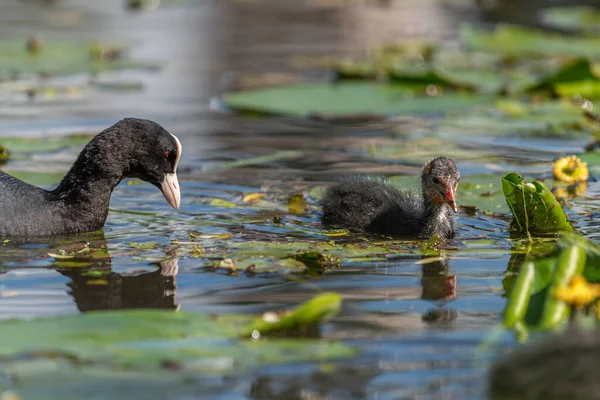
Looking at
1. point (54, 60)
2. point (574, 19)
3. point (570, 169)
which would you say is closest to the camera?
point (570, 169)

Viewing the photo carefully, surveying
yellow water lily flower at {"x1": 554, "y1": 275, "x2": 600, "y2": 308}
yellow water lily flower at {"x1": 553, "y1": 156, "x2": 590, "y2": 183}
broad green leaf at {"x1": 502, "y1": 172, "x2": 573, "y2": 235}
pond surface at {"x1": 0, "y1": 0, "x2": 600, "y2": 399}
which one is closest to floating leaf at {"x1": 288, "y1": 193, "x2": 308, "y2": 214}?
pond surface at {"x1": 0, "y1": 0, "x2": 600, "y2": 399}

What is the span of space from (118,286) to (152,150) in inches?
56.0

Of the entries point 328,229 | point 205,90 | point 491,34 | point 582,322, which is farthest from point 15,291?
point 491,34

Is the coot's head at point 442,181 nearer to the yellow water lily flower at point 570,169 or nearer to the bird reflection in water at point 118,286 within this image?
the yellow water lily flower at point 570,169

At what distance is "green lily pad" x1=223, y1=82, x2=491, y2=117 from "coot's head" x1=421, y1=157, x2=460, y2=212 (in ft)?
10.3

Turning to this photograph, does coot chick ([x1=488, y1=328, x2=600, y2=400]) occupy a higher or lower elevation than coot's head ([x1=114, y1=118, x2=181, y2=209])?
lower

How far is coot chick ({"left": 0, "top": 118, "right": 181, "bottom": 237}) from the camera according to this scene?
239 inches

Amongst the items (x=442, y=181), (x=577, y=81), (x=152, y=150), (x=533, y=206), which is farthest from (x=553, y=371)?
(x=577, y=81)

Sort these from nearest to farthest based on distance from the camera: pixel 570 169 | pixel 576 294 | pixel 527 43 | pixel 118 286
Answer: pixel 576 294 → pixel 118 286 → pixel 570 169 → pixel 527 43

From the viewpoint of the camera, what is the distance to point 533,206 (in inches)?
231

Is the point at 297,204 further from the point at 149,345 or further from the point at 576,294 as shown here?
the point at 576,294

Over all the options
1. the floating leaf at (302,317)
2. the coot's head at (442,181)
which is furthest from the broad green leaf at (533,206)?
the floating leaf at (302,317)

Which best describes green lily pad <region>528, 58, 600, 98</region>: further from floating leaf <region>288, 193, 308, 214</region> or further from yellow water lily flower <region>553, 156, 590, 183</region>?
floating leaf <region>288, 193, 308, 214</region>

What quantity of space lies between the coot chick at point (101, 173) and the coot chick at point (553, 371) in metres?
3.30
